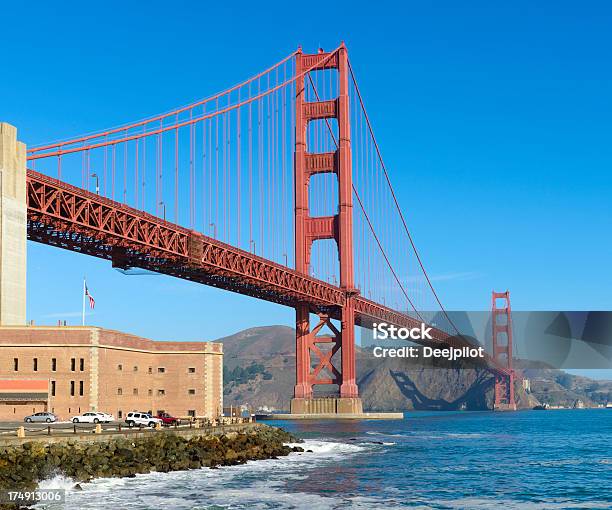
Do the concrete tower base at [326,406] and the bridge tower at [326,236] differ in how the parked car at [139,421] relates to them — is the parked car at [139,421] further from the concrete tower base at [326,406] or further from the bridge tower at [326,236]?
the concrete tower base at [326,406]

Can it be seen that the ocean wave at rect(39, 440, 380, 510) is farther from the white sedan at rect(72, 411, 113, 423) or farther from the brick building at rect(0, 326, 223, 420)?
the brick building at rect(0, 326, 223, 420)

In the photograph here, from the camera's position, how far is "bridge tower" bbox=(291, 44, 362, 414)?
364 ft

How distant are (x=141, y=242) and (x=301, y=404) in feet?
161

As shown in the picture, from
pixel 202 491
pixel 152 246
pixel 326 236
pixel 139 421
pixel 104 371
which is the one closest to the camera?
pixel 202 491

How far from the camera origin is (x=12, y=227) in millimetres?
54781

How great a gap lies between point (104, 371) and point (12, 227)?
14214 mm

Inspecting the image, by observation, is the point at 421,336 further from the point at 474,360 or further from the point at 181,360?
the point at 181,360

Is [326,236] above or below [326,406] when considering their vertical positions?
above

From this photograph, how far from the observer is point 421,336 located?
13662 cm

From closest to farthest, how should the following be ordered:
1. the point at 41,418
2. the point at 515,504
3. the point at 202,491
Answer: the point at 515,504 → the point at 202,491 → the point at 41,418

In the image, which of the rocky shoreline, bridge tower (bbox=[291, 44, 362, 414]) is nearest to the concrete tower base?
bridge tower (bbox=[291, 44, 362, 414])

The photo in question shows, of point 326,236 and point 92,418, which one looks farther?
point 326,236

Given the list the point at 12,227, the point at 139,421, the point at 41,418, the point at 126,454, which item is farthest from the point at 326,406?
the point at 126,454

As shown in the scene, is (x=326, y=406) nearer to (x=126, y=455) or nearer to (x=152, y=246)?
(x=152, y=246)
